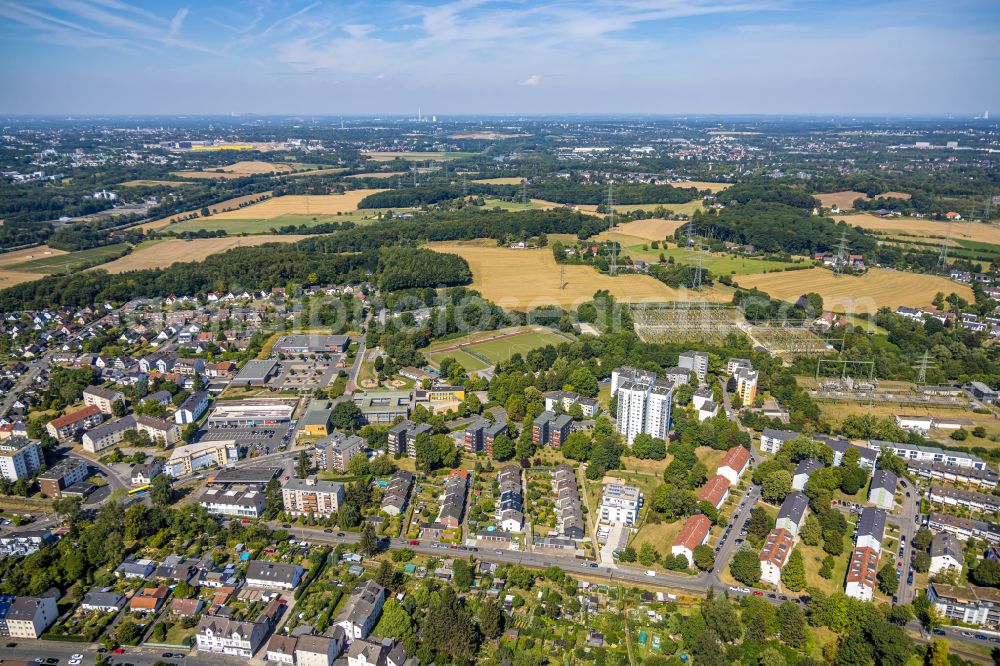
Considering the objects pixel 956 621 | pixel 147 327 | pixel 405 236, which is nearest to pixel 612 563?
pixel 956 621

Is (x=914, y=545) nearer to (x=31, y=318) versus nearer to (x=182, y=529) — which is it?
(x=182, y=529)

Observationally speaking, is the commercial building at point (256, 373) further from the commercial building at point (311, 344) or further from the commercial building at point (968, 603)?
the commercial building at point (968, 603)

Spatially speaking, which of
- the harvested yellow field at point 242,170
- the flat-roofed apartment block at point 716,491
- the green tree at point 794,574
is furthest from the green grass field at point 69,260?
the green tree at point 794,574

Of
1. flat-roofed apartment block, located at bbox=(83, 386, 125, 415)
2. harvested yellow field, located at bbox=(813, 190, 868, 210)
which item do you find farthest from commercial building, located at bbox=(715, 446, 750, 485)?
harvested yellow field, located at bbox=(813, 190, 868, 210)

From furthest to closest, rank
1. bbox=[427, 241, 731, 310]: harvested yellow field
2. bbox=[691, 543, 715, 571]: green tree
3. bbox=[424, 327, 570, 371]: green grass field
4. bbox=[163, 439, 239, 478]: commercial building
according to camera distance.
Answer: bbox=[427, 241, 731, 310]: harvested yellow field → bbox=[424, 327, 570, 371]: green grass field → bbox=[163, 439, 239, 478]: commercial building → bbox=[691, 543, 715, 571]: green tree

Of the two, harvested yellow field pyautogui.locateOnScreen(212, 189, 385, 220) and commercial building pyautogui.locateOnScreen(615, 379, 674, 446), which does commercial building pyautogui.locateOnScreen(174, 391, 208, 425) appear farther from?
harvested yellow field pyautogui.locateOnScreen(212, 189, 385, 220)

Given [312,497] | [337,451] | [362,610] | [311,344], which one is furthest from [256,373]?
[362,610]
